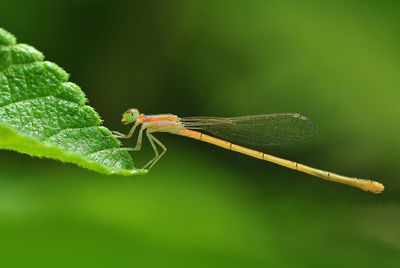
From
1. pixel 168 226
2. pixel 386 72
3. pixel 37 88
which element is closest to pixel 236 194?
pixel 168 226

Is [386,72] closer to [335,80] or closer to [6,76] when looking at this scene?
[335,80]

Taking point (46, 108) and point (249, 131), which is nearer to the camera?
point (46, 108)

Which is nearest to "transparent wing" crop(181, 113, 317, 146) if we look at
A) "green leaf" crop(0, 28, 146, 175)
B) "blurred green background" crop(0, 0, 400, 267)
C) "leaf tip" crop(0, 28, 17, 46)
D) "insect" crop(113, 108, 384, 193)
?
"insect" crop(113, 108, 384, 193)

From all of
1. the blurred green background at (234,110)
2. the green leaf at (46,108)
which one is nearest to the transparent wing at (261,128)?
the blurred green background at (234,110)

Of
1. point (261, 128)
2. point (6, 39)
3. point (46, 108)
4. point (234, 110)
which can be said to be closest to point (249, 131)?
point (261, 128)

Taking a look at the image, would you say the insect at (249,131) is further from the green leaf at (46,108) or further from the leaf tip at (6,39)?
the leaf tip at (6,39)

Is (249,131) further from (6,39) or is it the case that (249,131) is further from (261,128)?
(6,39)
